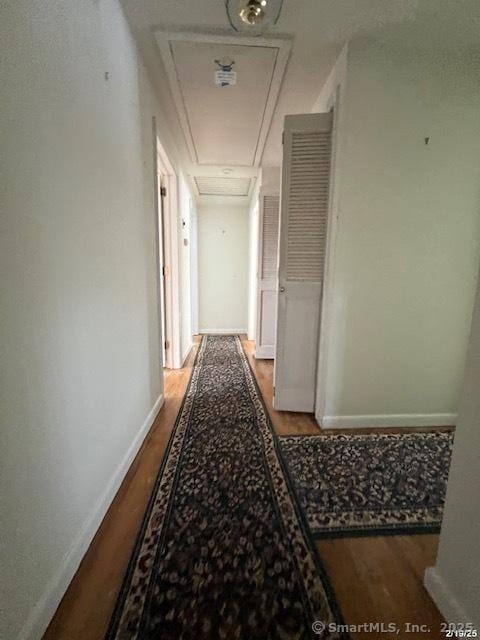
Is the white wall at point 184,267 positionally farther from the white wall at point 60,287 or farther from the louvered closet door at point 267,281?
the white wall at point 60,287

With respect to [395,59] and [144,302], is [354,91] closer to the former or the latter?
[395,59]

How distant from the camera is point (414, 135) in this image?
5.38 feet

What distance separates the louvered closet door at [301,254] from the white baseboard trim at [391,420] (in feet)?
0.72

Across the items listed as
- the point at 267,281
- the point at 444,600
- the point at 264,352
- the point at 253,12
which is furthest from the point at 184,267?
the point at 444,600

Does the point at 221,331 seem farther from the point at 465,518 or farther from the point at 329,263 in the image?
the point at 465,518

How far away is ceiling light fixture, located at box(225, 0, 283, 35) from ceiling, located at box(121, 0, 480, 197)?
5 centimetres

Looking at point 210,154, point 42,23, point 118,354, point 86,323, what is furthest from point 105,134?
point 210,154

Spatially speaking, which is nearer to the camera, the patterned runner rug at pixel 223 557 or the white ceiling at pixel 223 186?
the patterned runner rug at pixel 223 557

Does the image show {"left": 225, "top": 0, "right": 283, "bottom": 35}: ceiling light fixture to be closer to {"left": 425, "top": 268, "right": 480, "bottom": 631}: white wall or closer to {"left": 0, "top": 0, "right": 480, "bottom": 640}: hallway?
{"left": 0, "top": 0, "right": 480, "bottom": 640}: hallway

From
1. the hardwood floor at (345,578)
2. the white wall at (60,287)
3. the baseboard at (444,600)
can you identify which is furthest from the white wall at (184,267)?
the baseboard at (444,600)

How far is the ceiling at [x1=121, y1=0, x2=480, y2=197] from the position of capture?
132cm

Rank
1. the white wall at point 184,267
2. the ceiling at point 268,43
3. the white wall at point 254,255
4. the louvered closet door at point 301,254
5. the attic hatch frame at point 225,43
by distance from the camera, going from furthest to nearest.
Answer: the white wall at point 254,255 < the white wall at point 184,267 < the louvered closet door at point 301,254 < the attic hatch frame at point 225,43 < the ceiling at point 268,43

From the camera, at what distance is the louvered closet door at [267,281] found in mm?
3375

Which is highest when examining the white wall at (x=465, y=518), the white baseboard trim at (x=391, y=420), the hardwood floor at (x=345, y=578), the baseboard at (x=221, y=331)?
the white wall at (x=465, y=518)
